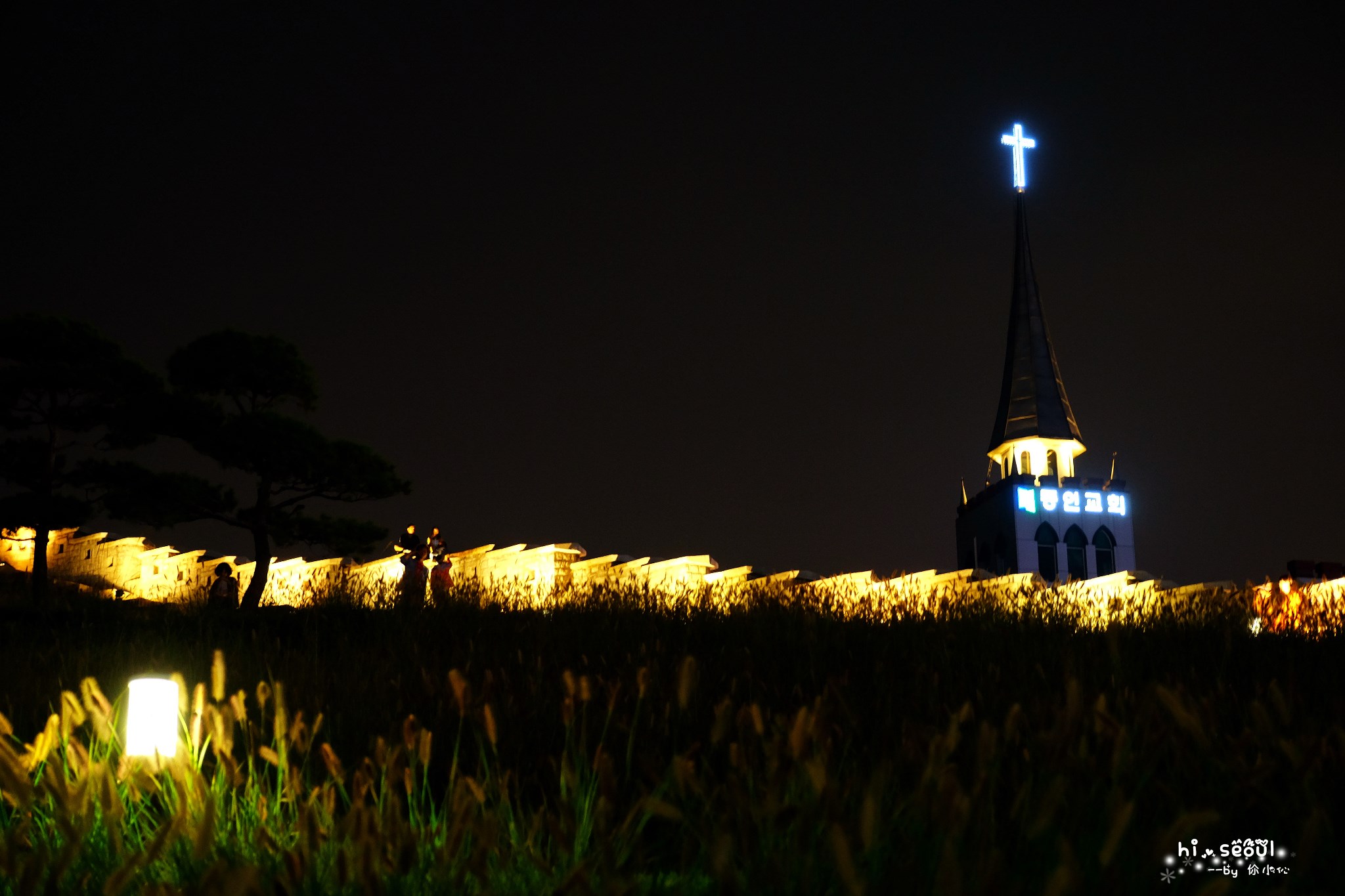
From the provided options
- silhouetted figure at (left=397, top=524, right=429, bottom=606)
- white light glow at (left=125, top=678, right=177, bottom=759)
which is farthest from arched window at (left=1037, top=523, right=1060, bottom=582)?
white light glow at (left=125, top=678, right=177, bottom=759)

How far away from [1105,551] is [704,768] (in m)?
79.9

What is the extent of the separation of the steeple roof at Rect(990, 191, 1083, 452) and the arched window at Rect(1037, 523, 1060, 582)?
646cm

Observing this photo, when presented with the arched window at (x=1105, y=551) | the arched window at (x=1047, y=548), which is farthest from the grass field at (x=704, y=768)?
the arched window at (x=1105, y=551)

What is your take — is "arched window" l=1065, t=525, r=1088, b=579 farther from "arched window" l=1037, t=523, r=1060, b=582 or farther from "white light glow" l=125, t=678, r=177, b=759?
"white light glow" l=125, t=678, r=177, b=759

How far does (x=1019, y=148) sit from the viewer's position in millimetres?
77000

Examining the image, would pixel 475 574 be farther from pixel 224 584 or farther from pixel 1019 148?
pixel 1019 148

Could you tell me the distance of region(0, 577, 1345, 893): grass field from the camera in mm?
1873

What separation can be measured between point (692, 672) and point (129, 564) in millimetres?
31994

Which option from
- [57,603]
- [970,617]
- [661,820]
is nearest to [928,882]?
[661,820]

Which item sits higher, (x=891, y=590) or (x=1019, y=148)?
(x=1019, y=148)

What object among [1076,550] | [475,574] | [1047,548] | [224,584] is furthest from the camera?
[1076,550]

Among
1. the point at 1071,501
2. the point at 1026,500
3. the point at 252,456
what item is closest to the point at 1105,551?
the point at 1071,501

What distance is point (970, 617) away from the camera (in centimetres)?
644

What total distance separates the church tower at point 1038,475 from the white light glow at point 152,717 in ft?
243
